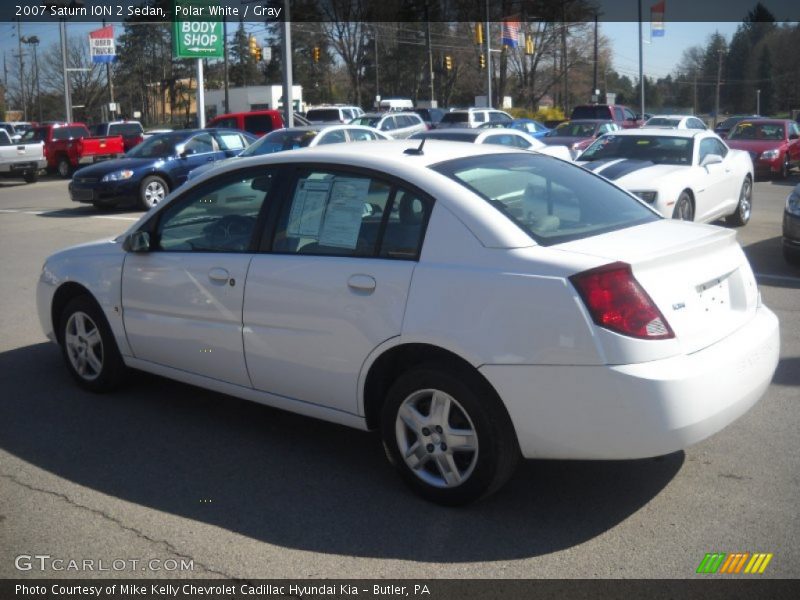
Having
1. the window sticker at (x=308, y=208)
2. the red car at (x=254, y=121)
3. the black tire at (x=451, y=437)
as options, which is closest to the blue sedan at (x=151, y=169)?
the red car at (x=254, y=121)

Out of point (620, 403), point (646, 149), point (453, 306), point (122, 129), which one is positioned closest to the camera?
point (620, 403)

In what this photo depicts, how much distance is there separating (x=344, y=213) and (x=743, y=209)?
10.5 m

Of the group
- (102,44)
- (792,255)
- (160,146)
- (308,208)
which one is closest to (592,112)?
(160,146)

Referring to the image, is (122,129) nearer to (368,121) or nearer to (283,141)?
(368,121)

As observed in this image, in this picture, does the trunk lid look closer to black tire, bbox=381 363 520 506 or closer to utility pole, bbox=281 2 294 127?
black tire, bbox=381 363 520 506

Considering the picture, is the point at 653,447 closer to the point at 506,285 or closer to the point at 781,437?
the point at 506,285

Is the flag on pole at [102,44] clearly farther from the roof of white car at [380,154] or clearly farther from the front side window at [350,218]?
the front side window at [350,218]

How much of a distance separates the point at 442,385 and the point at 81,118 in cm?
7887

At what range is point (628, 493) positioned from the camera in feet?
13.8

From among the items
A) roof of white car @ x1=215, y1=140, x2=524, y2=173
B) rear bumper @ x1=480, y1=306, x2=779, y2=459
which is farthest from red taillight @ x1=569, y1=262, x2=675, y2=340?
roof of white car @ x1=215, y1=140, x2=524, y2=173

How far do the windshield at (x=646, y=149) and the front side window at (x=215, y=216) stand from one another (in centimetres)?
803

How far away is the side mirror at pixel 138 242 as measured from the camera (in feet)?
17.3

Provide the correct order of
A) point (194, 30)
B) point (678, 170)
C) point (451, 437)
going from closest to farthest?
1. point (451, 437)
2. point (678, 170)
3. point (194, 30)

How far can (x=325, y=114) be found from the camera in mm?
35656
